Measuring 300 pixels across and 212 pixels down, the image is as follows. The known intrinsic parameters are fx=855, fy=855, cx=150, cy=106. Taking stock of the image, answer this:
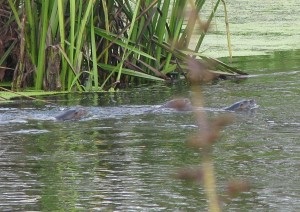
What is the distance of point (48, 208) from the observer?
3541mm

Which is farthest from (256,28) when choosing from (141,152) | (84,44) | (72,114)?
(141,152)

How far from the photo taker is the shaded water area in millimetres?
3701

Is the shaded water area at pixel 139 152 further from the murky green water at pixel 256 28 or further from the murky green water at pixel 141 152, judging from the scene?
the murky green water at pixel 256 28

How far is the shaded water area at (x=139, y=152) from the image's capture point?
12.1 feet

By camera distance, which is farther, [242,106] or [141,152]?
[242,106]

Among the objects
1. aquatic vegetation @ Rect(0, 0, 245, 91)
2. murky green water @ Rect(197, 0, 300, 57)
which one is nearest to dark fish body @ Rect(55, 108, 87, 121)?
aquatic vegetation @ Rect(0, 0, 245, 91)

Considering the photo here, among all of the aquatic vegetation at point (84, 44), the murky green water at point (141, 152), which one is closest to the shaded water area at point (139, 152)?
the murky green water at point (141, 152)

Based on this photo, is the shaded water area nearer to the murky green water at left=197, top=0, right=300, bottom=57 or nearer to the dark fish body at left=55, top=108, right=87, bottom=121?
the dark fish body at left=55, top=108, right=87, bottom=121

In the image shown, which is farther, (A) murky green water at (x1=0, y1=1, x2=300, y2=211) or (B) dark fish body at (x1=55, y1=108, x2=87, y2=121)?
(B) dark fish body at (x1=55, y1=108, x2=87, y2=121)

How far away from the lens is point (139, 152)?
4.86 metres

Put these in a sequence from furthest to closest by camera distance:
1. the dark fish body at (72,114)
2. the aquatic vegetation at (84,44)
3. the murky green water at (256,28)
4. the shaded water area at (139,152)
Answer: the murky green water at (256,28) < the aquatic vegetation at (84,44) < the dark fish body at (72,114) < the shaded water area at (139,152)

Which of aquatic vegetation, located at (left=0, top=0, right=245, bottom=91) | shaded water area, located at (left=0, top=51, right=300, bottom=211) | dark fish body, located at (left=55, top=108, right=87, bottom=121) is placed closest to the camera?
shaded water area, located at (left=0, top=51, right=300, bottom=211)

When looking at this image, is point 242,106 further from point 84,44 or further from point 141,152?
point 84,44

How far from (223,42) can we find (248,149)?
570cm
